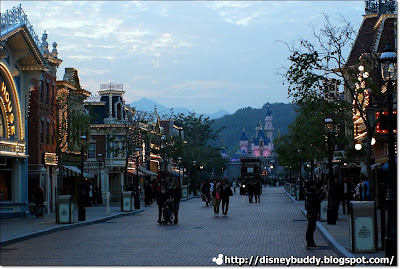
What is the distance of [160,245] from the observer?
20.9m

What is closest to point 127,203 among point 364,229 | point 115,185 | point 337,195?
point 337,195

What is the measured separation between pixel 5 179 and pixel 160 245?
20.8m

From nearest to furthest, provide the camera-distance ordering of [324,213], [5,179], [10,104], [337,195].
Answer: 1. [324,213]
2. [337,195]
3. [10,104]
4. [5,179]

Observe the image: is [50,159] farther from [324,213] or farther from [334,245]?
[334,245]

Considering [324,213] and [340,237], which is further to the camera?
[324,213]

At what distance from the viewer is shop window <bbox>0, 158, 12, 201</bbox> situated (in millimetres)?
39156

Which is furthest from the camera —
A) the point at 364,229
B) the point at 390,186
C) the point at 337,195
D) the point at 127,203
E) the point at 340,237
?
the point at 127,203

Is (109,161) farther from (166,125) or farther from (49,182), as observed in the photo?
(166,125)

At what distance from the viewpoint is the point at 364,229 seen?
1683 centimetres

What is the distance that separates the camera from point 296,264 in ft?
52.6

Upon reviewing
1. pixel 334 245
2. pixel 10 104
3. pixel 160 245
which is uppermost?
pixel 10 104

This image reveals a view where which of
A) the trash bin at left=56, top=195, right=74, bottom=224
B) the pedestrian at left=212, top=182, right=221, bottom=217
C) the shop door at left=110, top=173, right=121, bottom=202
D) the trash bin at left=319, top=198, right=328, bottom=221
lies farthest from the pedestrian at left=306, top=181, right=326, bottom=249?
the shop door at left=110, top=173, right=121, bottom=202

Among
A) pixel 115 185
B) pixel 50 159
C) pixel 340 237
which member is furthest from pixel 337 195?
pixel 115 185

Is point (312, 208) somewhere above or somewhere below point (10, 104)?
below
